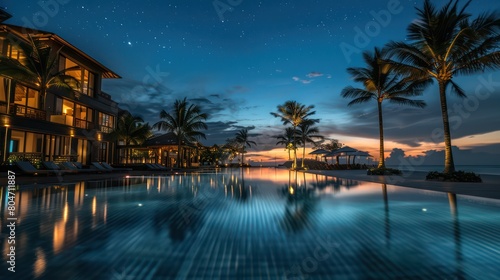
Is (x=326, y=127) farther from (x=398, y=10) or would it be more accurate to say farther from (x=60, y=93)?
(x=60, y=93)

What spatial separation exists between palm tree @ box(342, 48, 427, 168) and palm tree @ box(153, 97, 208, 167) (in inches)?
684

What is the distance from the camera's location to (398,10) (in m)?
13.5

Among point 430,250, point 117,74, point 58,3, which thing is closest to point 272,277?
point 430,250

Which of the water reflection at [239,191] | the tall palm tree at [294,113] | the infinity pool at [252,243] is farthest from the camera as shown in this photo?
the tall palm tree at [294,113]

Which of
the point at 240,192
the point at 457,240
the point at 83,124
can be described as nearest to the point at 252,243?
the point at 457,240

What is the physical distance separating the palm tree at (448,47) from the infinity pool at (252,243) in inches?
387

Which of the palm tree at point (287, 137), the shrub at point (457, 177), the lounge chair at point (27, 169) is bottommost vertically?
the shrub at point (457, 177)

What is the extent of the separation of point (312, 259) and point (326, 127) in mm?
42748

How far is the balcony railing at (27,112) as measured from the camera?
639 inches

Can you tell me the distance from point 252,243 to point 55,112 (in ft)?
69.4

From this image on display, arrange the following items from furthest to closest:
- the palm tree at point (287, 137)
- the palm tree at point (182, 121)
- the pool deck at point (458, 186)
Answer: the palm tree at point (287, 137)
the palm tree at point (182, 121)
the pool deck at point (458, 186)

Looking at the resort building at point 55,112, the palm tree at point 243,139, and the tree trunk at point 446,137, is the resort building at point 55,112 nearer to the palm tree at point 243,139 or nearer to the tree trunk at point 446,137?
the tree trunk at point 446,137

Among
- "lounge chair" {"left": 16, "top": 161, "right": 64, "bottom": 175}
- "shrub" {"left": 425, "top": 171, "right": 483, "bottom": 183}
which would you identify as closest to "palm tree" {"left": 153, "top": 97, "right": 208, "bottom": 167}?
"lounge chair" {"left": 16, "top": 161, "right": 64, "bottom": 175}

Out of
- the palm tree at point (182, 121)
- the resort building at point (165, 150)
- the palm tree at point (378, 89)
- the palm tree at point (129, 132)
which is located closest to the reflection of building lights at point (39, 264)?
the palm tree at point (378, 89)
